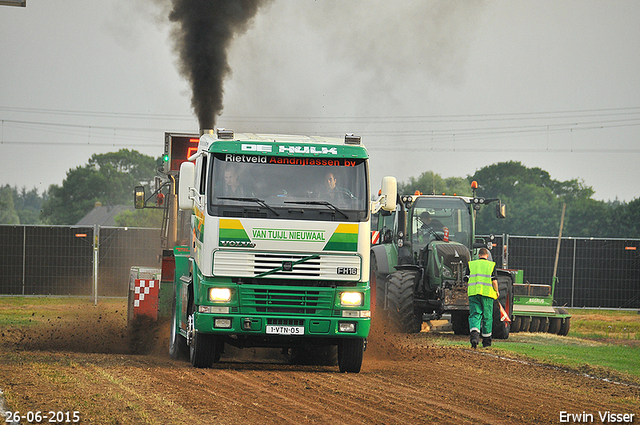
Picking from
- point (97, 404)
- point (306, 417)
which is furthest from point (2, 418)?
point (306, 417)

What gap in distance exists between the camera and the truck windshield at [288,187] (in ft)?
37.3

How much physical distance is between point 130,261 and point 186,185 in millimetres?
18219

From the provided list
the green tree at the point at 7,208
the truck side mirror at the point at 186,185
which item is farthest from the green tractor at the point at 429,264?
the green tree at the point at 7,208

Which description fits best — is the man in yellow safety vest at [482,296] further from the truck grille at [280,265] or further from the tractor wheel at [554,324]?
the truck grille at [280,265]

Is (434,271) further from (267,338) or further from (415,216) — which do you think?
(267,338)

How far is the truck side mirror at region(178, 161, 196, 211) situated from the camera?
12.1 m

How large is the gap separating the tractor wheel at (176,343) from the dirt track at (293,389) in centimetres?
29

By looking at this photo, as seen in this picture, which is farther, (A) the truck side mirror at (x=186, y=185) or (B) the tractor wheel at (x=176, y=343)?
(B) the tractor wheel at (x=176, y=343)

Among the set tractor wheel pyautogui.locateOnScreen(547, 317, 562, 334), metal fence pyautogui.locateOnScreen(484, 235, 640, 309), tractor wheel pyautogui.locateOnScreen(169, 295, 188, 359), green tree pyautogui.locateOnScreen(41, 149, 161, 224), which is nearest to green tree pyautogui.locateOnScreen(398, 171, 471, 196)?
green tree pyautogui.locateOnScreen(41, 149, 161, 224)

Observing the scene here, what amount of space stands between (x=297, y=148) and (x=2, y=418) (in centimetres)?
529

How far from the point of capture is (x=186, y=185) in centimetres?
1211

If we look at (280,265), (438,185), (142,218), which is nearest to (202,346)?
(280,265)

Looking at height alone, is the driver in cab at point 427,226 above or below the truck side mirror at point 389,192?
below

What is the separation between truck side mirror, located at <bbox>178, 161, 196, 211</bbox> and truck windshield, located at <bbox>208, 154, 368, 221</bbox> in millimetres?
659
